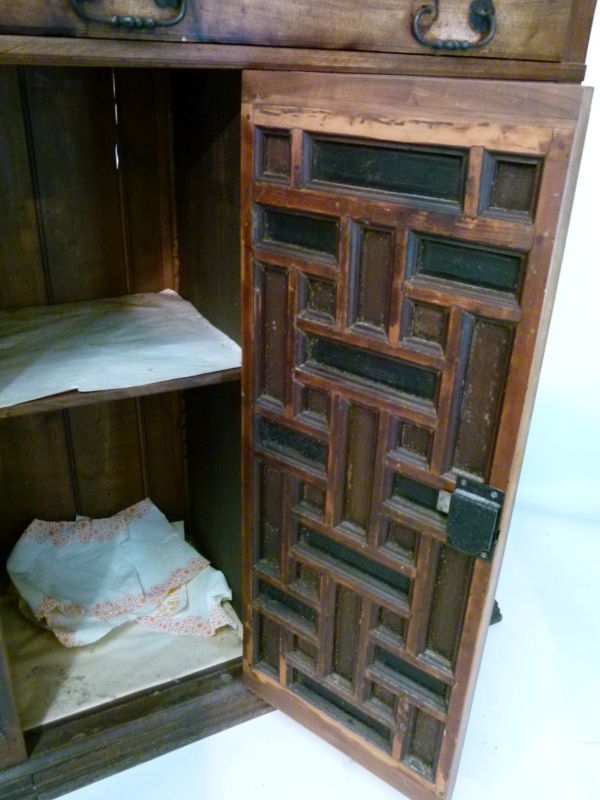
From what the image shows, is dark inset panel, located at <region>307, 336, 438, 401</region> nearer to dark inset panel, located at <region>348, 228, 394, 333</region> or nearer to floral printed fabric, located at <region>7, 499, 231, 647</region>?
dark inset panel, located at <region>348, 228, 394, 333</region>

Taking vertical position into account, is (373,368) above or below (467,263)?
below

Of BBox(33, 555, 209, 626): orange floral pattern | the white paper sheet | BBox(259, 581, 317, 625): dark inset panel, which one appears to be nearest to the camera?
the white paper sheet

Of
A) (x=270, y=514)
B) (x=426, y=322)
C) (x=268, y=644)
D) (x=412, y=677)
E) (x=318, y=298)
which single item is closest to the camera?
(x=426, y=322)

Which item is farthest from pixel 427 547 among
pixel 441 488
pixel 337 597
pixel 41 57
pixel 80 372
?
pixel 41 57

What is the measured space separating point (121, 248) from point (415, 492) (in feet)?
2.77

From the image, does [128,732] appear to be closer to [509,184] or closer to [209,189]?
[209,189]

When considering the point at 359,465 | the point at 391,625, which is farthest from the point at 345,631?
the point at 359,465

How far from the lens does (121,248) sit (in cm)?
153

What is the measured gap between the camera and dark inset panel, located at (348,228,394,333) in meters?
0.96

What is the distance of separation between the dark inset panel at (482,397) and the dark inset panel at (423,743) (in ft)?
1.46

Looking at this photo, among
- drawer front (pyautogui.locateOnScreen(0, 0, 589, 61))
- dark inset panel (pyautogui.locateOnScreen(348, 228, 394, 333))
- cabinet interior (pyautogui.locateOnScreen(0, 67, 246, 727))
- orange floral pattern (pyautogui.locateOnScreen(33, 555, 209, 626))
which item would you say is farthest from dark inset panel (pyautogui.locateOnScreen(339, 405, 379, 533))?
orange floral pattern (pyautogui.locateOnScreen(33, 555, 209, 626))

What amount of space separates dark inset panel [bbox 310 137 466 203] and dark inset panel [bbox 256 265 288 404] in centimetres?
17

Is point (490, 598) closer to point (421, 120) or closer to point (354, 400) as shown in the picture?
point (354, 400)

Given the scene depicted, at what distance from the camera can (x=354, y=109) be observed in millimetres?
912
